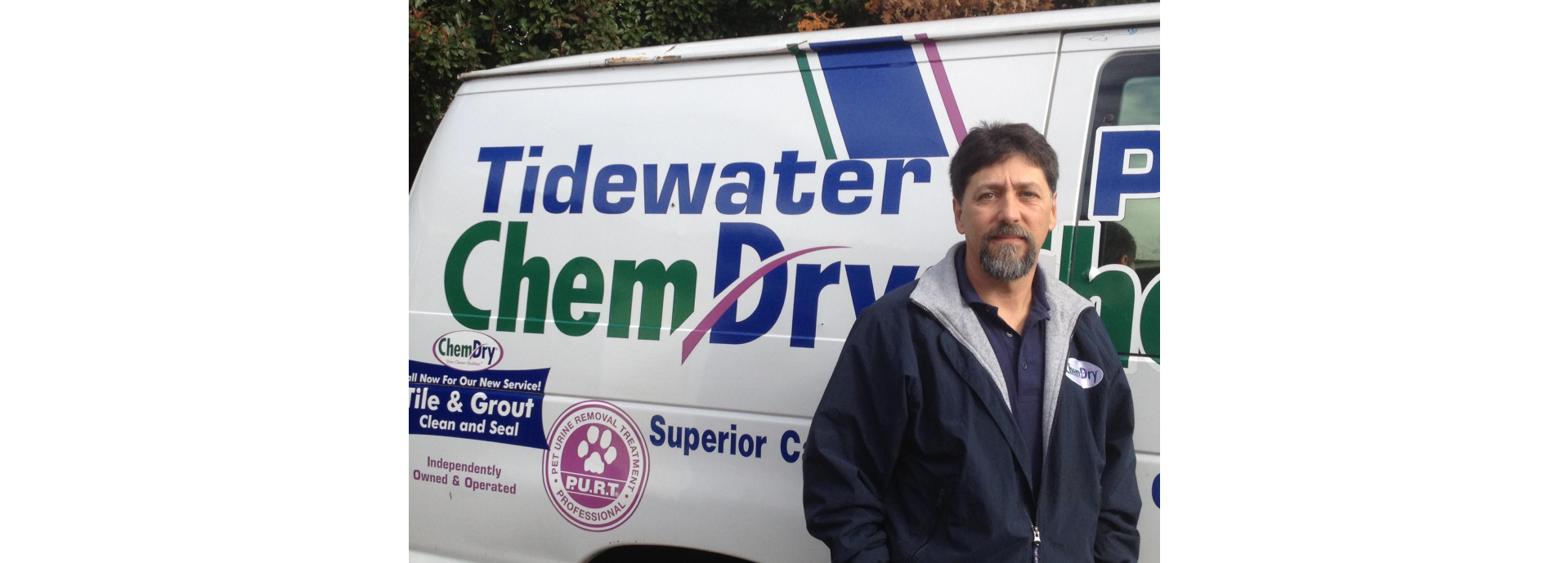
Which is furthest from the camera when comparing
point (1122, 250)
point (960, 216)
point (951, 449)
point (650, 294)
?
point (650, 294)

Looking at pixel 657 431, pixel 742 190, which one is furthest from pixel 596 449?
pixel 742 190

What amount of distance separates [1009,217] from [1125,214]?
0.44 metres

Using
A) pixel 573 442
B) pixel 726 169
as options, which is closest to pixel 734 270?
pixel 726 169

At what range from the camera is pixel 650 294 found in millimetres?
2674

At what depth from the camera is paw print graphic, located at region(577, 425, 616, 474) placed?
270 centimetres

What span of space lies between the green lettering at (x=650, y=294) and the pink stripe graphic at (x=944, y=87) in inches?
31.8

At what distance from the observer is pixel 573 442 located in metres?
2.76

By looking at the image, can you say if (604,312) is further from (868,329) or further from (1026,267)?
(1026,267)

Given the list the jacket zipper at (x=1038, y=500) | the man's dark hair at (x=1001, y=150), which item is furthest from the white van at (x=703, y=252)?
the jacket zipper at (x=1038, y=500)

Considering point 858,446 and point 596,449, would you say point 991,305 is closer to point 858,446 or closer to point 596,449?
point 858,446

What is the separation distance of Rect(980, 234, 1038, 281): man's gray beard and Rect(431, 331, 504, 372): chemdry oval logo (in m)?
1.61

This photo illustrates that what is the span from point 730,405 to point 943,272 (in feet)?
2.58

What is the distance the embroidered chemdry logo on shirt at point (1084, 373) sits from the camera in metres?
1.97

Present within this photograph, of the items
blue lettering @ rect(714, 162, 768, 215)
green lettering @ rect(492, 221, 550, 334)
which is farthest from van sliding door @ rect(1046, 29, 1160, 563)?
green lettering @ rect(492, 221, 550, 334)
